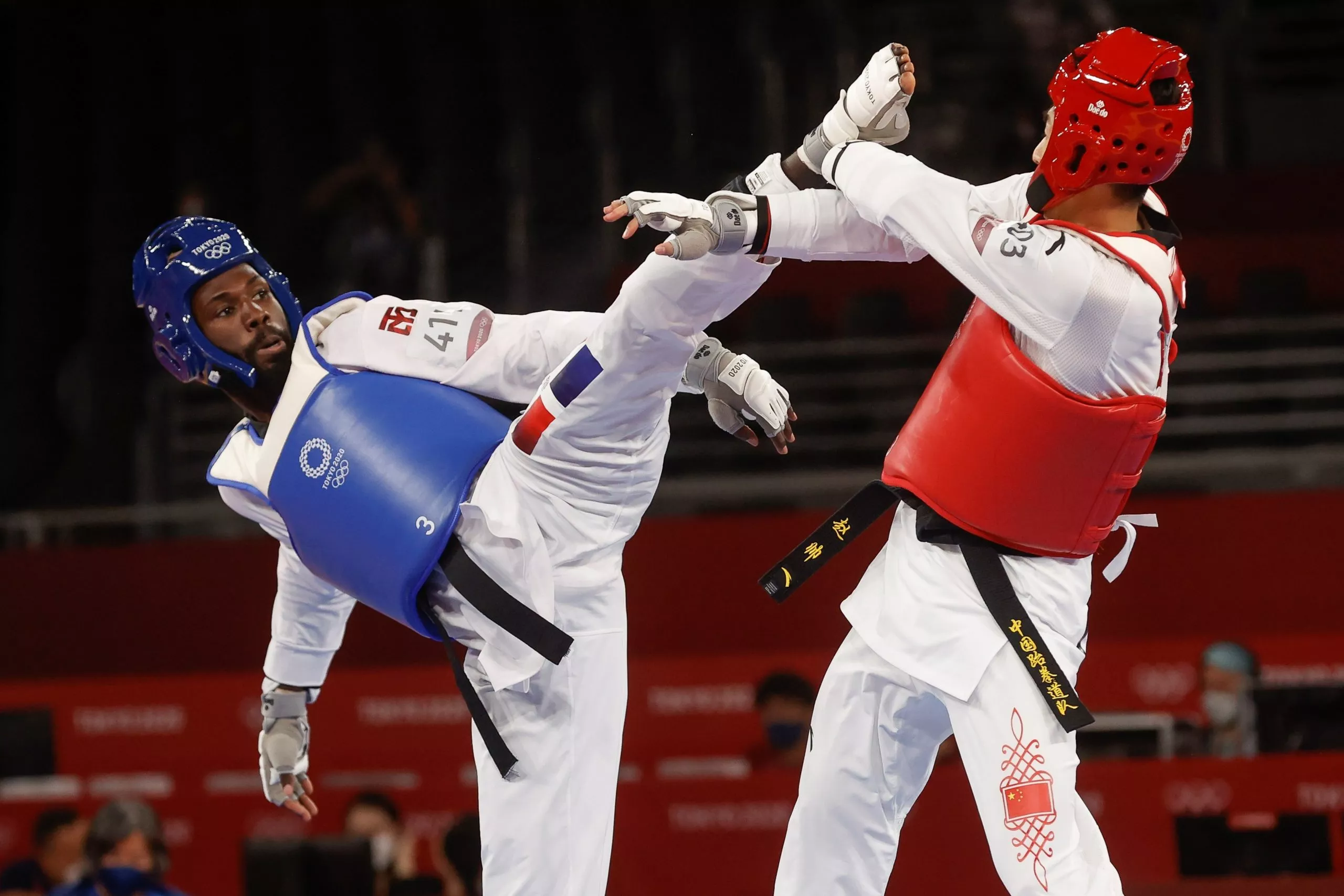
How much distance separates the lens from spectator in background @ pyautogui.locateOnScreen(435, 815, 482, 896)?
5406mm

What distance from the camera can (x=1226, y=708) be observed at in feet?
20.1

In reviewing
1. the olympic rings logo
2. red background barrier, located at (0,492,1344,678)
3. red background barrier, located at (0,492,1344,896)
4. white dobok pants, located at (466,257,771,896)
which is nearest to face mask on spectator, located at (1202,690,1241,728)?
red background barrier, located at (0,492,1344,896)

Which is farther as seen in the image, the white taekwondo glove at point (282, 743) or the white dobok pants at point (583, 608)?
the white taekwondo glove at point (282, 743)

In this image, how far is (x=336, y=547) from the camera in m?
3.82

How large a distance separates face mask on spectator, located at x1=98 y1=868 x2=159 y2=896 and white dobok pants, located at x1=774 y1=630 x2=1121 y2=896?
253 centimetres

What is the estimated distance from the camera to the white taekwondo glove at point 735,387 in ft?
12.7

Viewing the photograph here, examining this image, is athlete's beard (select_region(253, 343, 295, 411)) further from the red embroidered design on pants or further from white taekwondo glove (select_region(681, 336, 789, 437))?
the red embroidered design on pants

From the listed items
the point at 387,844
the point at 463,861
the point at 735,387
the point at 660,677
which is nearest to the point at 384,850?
the point at 387,844

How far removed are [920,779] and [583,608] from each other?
93cm

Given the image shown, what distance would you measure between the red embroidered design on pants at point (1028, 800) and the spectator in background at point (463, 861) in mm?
2670

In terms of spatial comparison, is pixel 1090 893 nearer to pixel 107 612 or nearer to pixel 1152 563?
pixel 1152 563

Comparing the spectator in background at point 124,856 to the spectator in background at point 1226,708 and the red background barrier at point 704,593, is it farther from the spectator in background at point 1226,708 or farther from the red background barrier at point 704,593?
the spectator in background at point 1226,708

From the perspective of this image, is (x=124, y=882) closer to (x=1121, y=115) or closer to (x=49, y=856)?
(x=49, y=856)

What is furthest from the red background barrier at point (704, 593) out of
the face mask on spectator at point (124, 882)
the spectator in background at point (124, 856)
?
the face mask on spectator at point (124, 882)
